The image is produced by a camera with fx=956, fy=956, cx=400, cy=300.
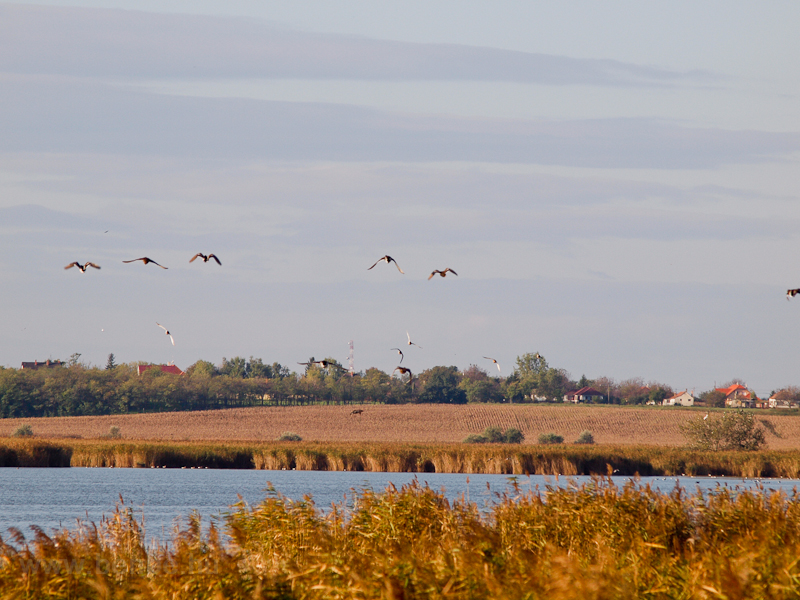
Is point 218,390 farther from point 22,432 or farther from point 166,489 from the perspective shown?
point 166,489

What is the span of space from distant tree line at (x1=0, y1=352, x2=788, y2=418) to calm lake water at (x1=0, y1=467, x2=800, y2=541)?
77.2 metres

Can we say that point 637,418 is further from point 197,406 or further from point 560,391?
point 197,406

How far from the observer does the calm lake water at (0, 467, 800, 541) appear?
33188 millimetres

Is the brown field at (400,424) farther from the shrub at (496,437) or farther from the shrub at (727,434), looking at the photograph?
the shrub at (727,434)

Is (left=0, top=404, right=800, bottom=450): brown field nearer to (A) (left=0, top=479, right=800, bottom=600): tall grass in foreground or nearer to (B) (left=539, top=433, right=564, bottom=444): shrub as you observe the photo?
(B) (left=539, top=433, right=564, bottom=444): shrub

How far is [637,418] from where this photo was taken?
447 ft

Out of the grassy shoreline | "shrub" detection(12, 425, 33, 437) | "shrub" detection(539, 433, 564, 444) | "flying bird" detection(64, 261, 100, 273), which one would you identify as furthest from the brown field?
"flying bird" detection(64, 261, 100, 273)

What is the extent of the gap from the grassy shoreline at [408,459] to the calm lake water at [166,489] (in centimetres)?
105

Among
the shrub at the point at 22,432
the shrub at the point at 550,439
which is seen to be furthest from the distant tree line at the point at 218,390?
the shrub at the point at 22,432

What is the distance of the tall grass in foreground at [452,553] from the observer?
11.0 metres

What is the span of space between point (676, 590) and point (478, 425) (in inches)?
4584

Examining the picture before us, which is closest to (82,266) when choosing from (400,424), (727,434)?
(727,434)

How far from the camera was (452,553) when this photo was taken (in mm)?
12148

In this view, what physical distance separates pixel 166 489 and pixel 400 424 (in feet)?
262
